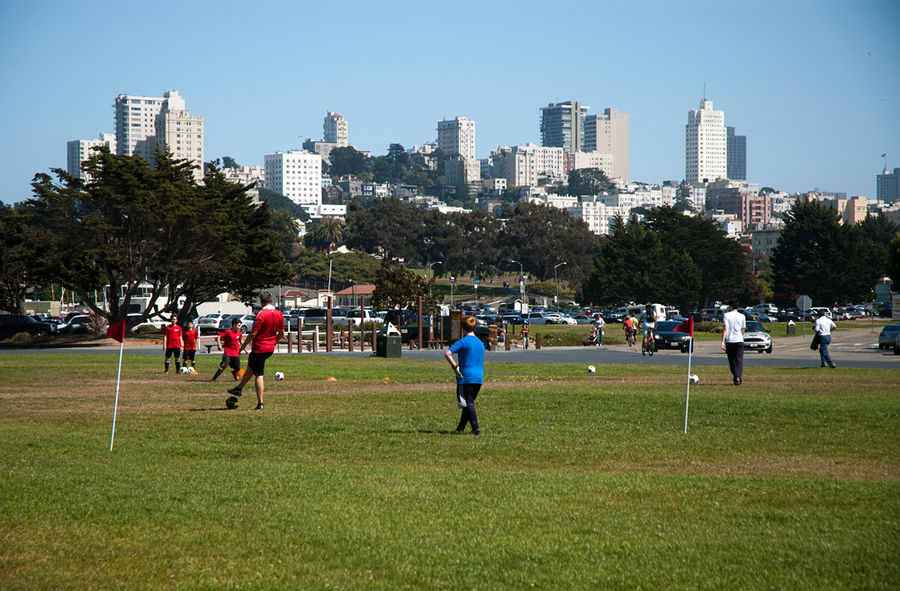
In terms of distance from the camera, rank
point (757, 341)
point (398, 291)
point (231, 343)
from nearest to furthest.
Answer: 1. point (231, 343)
2. point (757, 341)
3. point (398, 291)

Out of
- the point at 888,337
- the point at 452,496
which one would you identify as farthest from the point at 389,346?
the point at 452,496

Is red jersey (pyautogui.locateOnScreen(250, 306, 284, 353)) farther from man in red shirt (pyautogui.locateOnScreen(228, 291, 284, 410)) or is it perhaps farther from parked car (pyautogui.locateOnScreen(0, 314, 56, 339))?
parked car (pyautogui.locateOnScreen(0, 314, 56, 339))

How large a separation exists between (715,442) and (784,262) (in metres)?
111

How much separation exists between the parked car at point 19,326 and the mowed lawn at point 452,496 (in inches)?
1787

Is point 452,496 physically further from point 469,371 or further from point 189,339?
point 189,339

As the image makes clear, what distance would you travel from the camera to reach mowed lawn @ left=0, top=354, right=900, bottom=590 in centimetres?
648

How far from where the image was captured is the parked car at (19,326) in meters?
58.6

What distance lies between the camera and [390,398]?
1947 centimetres

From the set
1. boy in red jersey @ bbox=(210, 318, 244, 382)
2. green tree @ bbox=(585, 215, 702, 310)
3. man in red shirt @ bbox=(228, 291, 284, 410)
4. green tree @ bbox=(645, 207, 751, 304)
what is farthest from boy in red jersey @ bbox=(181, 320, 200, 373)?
green tree @ bbox=(645, 207, 751, 304)

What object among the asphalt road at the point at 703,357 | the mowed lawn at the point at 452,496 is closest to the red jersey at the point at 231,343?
the mowed lawn at the point at 452,496

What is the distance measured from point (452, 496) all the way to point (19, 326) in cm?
5682

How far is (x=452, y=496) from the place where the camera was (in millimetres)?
8836

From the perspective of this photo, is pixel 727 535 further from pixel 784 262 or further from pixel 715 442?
pixel 784 262

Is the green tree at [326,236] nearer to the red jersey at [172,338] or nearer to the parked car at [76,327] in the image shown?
→ the parked car at [76,327]
